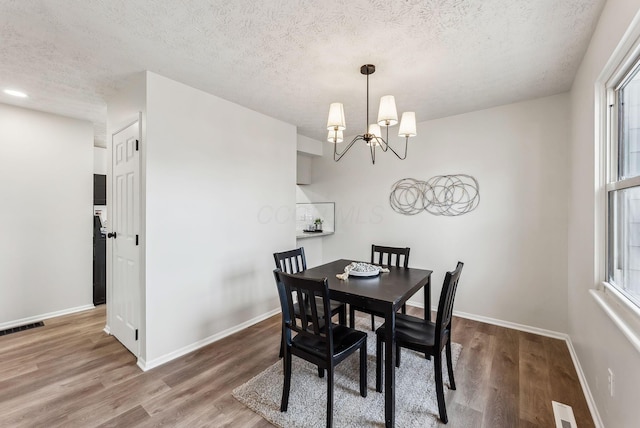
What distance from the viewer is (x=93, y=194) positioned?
3791mm

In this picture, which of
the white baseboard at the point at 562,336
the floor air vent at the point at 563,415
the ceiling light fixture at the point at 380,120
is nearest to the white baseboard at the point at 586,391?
the white baseboard at the point at 562,336

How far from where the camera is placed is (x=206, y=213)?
2801 mm

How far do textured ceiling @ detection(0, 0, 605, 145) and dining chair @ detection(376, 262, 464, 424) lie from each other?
155cm

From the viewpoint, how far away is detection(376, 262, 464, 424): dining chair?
1.74 m

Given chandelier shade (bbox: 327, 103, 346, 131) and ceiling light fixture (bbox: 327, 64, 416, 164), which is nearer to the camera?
ceiling light fixture (bbox: 327, 64, 416, 164)

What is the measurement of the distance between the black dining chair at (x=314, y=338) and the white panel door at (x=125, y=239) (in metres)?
1.46

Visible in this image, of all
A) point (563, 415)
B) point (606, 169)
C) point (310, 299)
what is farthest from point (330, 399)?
point (606, 169)

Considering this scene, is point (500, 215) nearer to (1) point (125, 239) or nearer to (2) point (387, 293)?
(2) point (387, 293)

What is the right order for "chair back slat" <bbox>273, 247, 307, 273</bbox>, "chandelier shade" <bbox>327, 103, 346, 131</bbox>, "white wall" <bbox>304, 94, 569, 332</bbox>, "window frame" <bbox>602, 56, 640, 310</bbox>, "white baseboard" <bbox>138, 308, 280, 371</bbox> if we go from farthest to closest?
"white wall" <bbox>304, 94, 569, 332</bbox> < "chair back slat" <bbox>273, 247, 307, 273</bbox> < "white baseboard" <bbox>138, 308, 280, 371</bbox> < "chandelier shade" <bbox>327, 103, 346, 131</bbox> < "window frame" <bbox>602, 56, 640, 310</bbox>

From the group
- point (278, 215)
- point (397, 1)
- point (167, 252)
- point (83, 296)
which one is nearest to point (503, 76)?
point (397, 1)

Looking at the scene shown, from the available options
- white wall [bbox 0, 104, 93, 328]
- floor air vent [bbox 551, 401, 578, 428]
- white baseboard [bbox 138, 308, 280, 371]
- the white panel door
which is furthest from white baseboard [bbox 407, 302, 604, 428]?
white wall [bbox 0, 104, 93, 328]

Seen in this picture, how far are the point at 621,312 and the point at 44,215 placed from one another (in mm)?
5154

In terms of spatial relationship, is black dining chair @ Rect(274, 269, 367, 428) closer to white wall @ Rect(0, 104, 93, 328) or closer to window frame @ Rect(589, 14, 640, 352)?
window frame @ Rect(589, 14, 640, 352)

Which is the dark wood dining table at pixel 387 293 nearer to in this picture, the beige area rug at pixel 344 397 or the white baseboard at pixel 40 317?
the beige area rug at pixel 344 397
